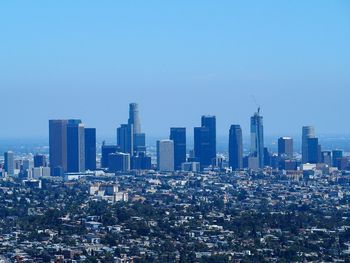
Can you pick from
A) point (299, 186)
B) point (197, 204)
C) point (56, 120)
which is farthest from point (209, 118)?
point (197, 204)

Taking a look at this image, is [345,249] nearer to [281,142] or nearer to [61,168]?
[61,168]

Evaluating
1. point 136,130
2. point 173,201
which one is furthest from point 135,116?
point 173,201

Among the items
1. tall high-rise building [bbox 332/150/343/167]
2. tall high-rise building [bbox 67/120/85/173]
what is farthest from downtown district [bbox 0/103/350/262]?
tall high-rise building [bbox 332/150/343/167]

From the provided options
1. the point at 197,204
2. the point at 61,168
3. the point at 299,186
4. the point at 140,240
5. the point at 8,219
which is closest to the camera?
the point at 140,240

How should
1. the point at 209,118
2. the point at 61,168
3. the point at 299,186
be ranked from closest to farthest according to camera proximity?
the point at 299,186
the point at 61,168
the point at 209,118

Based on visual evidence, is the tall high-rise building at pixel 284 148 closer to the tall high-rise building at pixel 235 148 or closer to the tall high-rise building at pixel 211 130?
the tall high-rise building at pixel 235 148

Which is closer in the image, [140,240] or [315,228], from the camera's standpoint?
[140,240]

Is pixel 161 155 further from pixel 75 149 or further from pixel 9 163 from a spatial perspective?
pixel 9 163
